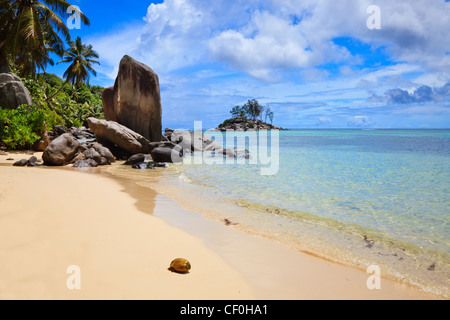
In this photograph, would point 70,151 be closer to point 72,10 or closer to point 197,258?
point 197,258

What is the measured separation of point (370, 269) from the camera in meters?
3.17

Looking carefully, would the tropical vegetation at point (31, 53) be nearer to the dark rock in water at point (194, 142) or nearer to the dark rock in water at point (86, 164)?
the dark rock in water at point (86, 164)

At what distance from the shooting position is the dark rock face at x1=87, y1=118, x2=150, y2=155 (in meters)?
12.7

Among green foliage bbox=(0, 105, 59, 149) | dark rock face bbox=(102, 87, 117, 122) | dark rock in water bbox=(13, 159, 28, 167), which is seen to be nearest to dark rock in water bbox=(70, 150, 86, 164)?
dark rock in water bbox=(13, 159, 28, 167)

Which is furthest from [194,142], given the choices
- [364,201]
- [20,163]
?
[364,201]

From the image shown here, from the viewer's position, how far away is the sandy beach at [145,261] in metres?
2.32

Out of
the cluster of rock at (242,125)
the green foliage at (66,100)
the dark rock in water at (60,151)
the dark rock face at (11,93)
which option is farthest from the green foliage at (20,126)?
the cluster of rock at (242,125)

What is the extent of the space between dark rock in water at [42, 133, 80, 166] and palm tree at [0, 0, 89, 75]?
11.0 meters

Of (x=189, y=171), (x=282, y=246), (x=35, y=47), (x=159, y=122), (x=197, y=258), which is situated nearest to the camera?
(x=197, y=258)

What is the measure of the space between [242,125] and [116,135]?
80151 millimetres

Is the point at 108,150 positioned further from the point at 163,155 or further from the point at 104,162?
the point at 163,155

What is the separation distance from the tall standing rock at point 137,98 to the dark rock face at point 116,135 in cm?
203

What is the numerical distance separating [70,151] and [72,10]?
50.5ft
